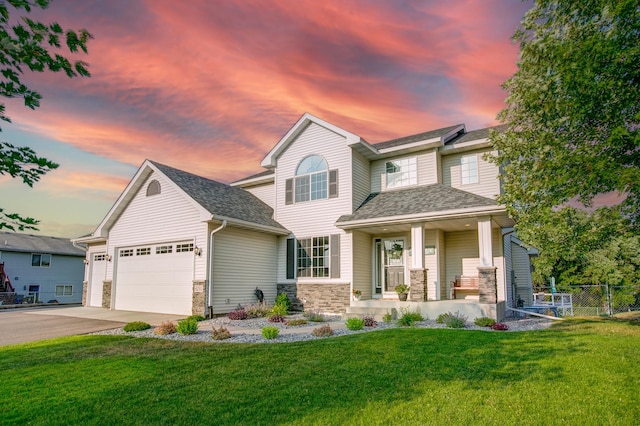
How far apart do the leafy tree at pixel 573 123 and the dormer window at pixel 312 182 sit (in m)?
6.37

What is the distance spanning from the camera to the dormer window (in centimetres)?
1592

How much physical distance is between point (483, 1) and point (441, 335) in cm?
814

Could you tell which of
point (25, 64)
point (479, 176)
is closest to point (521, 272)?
point (479, 176)

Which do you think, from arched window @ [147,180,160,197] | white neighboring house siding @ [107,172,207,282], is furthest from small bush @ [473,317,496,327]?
arched window @ [147,180,160,197]

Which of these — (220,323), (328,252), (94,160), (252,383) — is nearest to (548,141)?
(328,252)

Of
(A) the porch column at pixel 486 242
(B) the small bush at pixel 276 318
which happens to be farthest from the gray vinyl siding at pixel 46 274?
(A) the porch column at pixel 486 242

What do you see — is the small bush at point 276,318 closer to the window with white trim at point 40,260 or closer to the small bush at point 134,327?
the small bush at point 134,327

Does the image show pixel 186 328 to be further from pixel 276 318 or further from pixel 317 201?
pixel 317 201

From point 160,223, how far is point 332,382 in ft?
40.2

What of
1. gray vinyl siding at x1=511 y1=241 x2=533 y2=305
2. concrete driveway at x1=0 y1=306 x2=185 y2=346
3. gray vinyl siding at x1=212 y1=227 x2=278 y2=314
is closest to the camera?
concrete driveway at x1=0 y1=306 x2=185 y2=346

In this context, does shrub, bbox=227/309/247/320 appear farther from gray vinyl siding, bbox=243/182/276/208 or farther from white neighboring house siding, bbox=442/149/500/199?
white neighboring house siding, bbox=442/149/500/199

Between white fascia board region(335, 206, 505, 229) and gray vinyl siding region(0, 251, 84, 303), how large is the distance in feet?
85.0

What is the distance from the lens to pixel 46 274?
95.3 feet

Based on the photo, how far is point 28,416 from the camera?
462 cm
